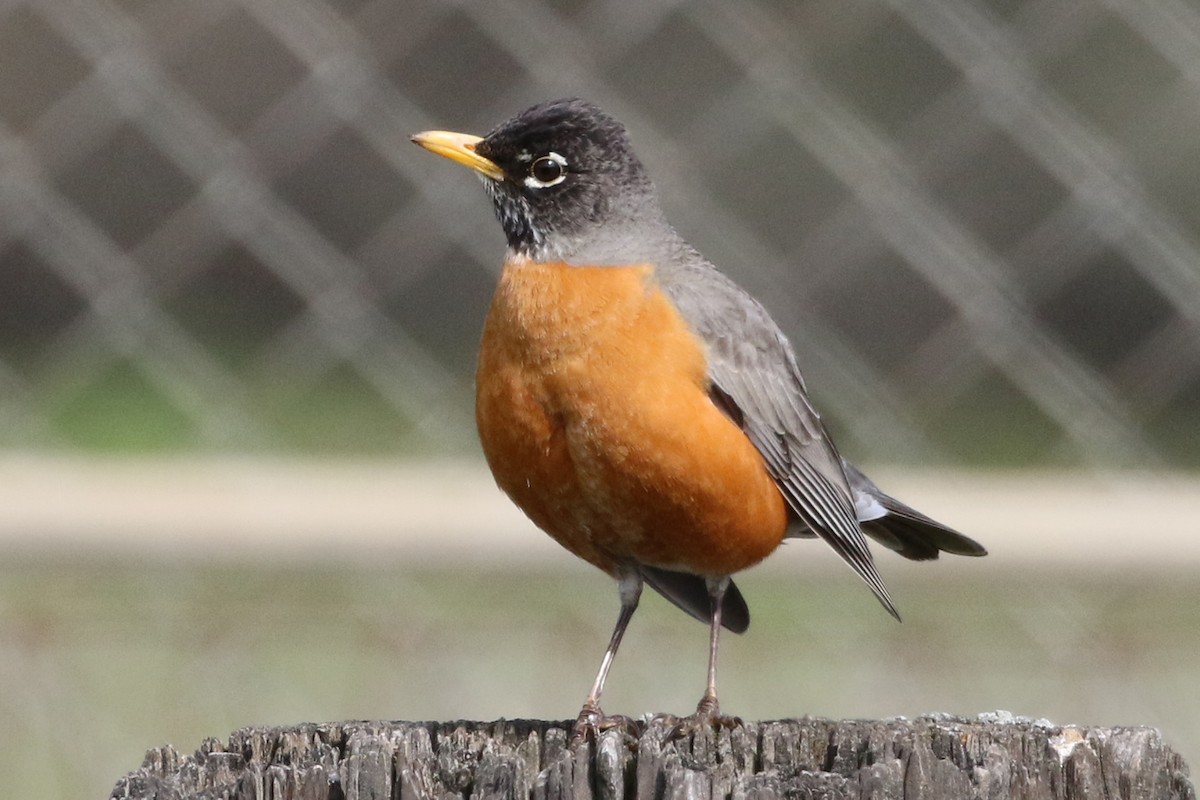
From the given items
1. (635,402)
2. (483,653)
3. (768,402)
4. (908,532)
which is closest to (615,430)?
(635,402)

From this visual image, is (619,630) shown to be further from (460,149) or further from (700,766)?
(700,766)

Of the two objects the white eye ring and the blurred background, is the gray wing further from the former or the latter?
the blurred background

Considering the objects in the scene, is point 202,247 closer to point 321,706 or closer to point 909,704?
point 321,706

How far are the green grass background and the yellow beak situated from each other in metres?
1.08

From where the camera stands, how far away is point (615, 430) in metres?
3.35

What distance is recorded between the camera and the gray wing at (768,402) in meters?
3.61

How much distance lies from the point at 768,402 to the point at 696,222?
1.22 metres

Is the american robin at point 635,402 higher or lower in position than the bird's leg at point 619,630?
higher

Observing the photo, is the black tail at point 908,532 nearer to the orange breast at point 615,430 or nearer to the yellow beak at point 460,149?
the orange breast at point 615,430

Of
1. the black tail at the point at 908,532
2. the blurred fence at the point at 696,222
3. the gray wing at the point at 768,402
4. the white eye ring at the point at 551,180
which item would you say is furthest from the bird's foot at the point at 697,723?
the blurred fence at the point at 696,222

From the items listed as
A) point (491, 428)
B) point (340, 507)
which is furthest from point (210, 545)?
point (491, 428)

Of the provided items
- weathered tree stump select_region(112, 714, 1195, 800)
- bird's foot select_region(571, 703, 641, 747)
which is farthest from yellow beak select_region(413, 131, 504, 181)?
weathered tree stump select_region(112, 714, 1195, 800)

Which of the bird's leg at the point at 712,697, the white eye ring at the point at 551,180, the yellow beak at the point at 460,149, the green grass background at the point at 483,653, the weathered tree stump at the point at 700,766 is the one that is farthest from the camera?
the green grass background at the point at 483,653

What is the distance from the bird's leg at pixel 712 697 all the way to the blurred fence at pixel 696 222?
1.01 meters
